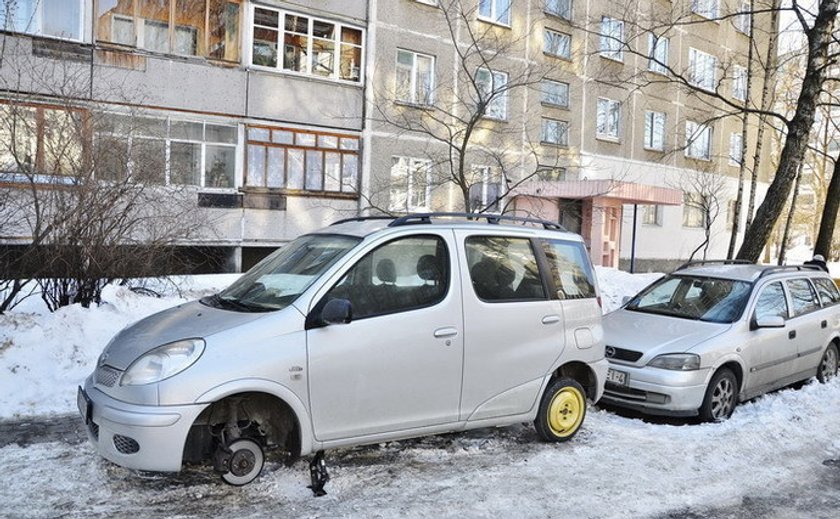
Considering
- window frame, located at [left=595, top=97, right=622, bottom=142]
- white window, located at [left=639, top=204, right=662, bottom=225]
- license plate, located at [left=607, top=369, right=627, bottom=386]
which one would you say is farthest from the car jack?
white window, located at [left=639, top=204, right=662, bottom=225]

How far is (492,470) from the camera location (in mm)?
5082

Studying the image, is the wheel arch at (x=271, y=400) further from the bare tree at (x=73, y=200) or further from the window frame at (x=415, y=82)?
the window frame at (x=415, y=82)

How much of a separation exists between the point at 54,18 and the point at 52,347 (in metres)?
10.9

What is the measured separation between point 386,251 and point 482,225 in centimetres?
95

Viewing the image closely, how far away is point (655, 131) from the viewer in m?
28.6

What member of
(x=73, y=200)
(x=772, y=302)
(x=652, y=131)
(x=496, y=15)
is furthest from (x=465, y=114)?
(x=73, y=200)

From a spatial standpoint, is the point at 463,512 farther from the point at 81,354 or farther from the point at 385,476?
the point at 81,354

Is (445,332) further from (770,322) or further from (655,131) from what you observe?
(655,131)

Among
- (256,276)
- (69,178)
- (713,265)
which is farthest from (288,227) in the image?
(256,276)

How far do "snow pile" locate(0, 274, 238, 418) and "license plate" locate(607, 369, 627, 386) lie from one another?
5068 millimetres

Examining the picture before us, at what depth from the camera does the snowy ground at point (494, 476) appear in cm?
431

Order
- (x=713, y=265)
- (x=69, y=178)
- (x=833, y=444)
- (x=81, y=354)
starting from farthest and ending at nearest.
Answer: (x=713, y=265), (x=69, y=178), (x=81, y=354), (x=833, y=444)

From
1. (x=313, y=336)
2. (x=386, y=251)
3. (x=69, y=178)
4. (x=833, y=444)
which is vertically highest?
(x=69, y=178)

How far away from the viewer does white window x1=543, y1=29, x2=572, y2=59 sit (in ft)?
78.9
